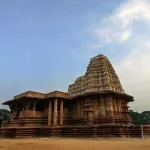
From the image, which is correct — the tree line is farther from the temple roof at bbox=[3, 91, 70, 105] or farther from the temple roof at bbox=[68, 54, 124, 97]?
the temple roof at bbox=[3, 91, 70, 105]

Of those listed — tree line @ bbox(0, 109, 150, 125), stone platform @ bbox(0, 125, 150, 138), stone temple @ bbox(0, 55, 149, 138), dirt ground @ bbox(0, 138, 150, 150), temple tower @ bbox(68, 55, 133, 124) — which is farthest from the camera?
tree line @ bbox(0, 109, 150, 125)

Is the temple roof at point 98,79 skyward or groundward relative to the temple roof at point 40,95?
skyward

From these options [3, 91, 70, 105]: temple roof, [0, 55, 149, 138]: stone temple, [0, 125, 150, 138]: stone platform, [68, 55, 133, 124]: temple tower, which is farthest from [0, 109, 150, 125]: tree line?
[0, 125, 150, 138]: stone platform

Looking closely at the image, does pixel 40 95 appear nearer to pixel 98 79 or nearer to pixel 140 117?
pixel 98 79

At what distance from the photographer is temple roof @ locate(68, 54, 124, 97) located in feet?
97.0

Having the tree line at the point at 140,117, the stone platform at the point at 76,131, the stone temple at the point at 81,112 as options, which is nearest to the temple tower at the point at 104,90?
the stone temple at the point at 81,112

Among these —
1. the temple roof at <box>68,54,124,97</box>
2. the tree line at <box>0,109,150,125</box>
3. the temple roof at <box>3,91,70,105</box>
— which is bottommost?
the tree line at <box>0,109,150,125</box>

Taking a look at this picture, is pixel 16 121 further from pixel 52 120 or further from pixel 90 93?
pixel 90 93

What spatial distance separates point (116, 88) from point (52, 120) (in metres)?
11.6

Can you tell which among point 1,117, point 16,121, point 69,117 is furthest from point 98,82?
point 1,117

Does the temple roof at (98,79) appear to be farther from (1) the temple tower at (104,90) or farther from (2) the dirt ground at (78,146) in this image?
(2) the dirt ground at (78,146)

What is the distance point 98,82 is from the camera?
30.5 metres

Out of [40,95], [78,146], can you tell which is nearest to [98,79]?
[40,95]

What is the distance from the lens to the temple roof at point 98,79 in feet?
97.0
